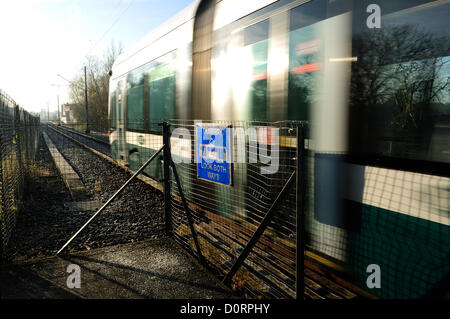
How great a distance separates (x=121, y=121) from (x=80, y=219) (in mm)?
5014

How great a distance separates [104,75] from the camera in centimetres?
5300

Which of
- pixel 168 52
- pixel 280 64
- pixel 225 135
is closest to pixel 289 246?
pixel 225 135

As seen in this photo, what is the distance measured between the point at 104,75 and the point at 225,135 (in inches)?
2117

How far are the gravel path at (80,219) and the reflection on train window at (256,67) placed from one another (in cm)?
252

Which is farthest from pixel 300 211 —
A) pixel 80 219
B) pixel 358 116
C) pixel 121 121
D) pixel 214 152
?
pixel 121 121

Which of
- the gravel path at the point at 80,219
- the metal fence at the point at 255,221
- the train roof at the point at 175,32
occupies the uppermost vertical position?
the train roof at the point at 175,32

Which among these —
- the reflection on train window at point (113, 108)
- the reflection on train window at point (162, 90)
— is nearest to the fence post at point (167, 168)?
the reflection on train window at point (162, 90)

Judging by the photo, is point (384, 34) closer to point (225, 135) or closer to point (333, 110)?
point (333, 110)

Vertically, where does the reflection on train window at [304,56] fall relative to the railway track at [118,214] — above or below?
above

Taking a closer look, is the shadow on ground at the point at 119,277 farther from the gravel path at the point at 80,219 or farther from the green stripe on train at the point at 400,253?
the green stripe on train at the point at 400,253

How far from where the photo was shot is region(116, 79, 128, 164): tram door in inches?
414

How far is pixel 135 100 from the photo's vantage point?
9.47 meters

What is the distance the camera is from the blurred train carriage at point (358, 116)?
2645mm

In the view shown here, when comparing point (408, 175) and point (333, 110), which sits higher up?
point (333, 110)
